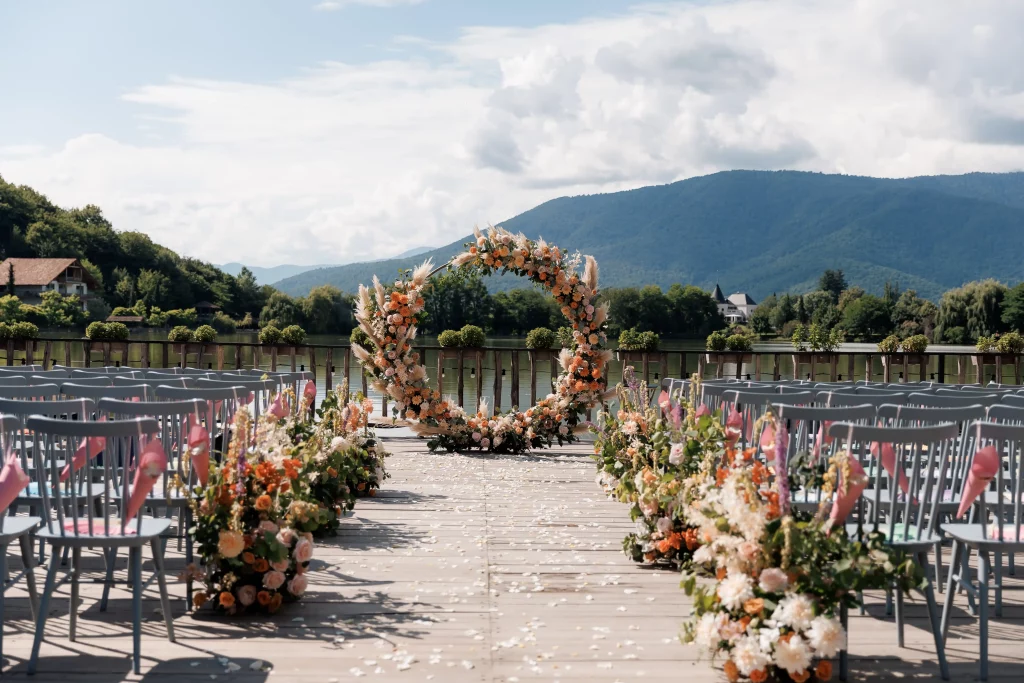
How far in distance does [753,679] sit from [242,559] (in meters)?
1.96

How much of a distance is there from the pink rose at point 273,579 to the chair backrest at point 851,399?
2799 mm

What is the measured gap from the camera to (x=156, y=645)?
3406 mm

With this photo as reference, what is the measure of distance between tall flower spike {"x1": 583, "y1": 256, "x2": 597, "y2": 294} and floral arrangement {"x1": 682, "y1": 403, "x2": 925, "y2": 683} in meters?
6.54

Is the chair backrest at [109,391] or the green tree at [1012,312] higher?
the green tree at [1012,312]

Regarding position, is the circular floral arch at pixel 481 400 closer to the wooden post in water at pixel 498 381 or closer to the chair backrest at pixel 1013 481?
the wooden post in water at pixel 498 381

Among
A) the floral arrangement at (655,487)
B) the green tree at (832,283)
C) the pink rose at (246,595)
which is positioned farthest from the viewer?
the green tree at (832,283)

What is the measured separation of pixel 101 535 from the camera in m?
3.23

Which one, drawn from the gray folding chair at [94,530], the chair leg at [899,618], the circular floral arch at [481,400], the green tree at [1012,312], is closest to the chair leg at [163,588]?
the gray folding chair at [94,530]

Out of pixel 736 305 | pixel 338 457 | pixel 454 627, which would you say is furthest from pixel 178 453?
pixel 736 305

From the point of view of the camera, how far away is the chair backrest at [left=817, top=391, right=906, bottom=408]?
16.6 feet

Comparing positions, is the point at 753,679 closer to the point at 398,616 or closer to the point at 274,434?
the point at 398,616

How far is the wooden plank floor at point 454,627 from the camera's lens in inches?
125

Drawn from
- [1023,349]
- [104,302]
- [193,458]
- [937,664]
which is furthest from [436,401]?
[104,302]

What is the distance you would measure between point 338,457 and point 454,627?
2194 mm
